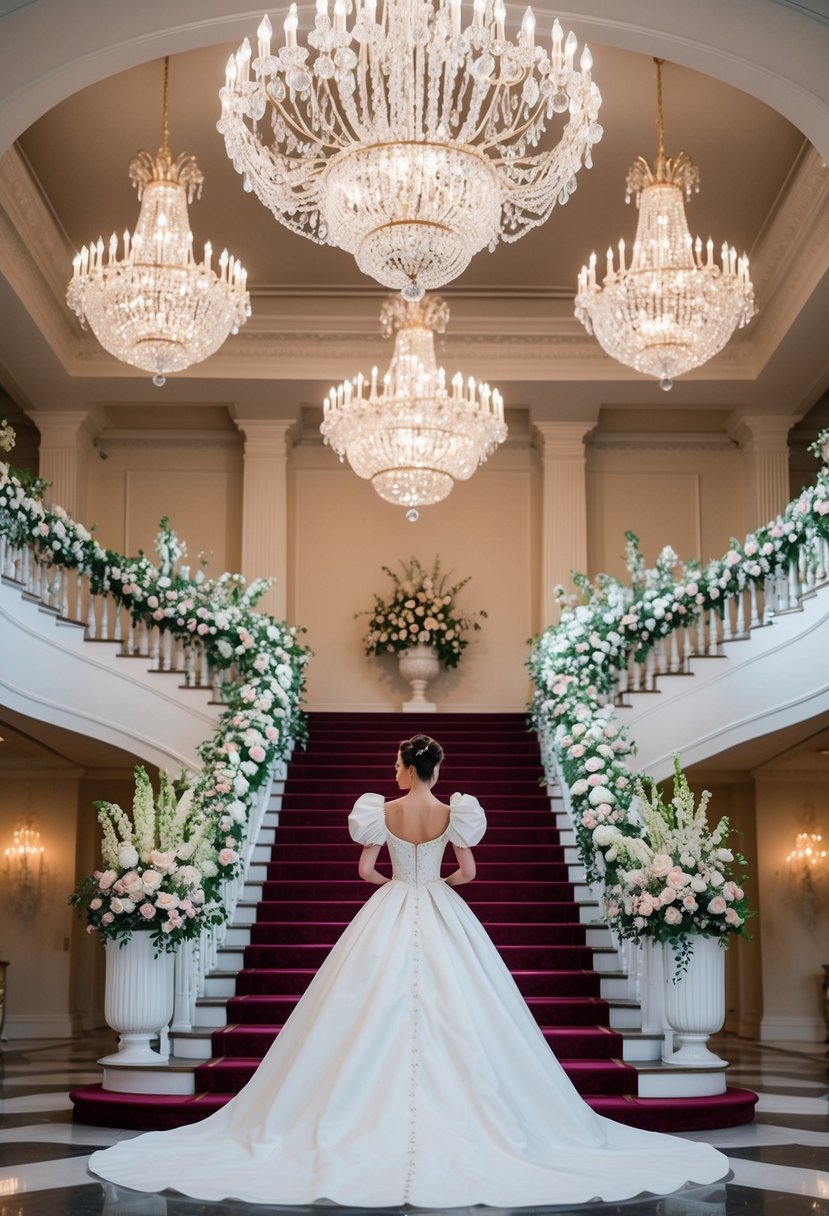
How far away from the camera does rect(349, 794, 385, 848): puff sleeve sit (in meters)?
6.51

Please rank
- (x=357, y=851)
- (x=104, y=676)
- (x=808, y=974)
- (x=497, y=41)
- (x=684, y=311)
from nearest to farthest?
(x=497, y=41)
(x=684, y=311)
(x=357, y=851)
(x=104, y=676)
(x=808, y=974)

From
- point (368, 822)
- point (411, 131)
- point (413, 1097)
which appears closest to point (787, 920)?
point (368, 822)

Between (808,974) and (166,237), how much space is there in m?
9.52

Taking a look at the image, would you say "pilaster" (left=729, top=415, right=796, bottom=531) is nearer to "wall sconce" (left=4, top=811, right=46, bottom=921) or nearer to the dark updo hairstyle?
"wall sconce" (left=4, top=811, right=46, bottom=921)

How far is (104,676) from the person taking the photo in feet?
38.8

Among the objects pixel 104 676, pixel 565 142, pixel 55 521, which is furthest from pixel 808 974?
pixel 565 142

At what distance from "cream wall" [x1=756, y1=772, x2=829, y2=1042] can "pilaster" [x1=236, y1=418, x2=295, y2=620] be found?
565cm

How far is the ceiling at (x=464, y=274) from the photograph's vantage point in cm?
1140

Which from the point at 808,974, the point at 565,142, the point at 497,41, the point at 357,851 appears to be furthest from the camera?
the point at 808,974

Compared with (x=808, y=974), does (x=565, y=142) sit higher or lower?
higher

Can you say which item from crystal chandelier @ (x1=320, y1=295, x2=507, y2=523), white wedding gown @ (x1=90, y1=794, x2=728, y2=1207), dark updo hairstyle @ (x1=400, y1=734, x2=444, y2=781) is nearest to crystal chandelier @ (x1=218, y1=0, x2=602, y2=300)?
dark updo hairstyle @ (x1=400, y1=734, x2=444, y2=781)

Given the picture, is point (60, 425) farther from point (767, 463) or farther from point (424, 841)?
point (424, 841)

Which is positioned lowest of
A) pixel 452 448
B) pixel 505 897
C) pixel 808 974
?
pixel 808 974

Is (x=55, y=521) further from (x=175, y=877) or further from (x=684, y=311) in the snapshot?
(x=684, y=311)
